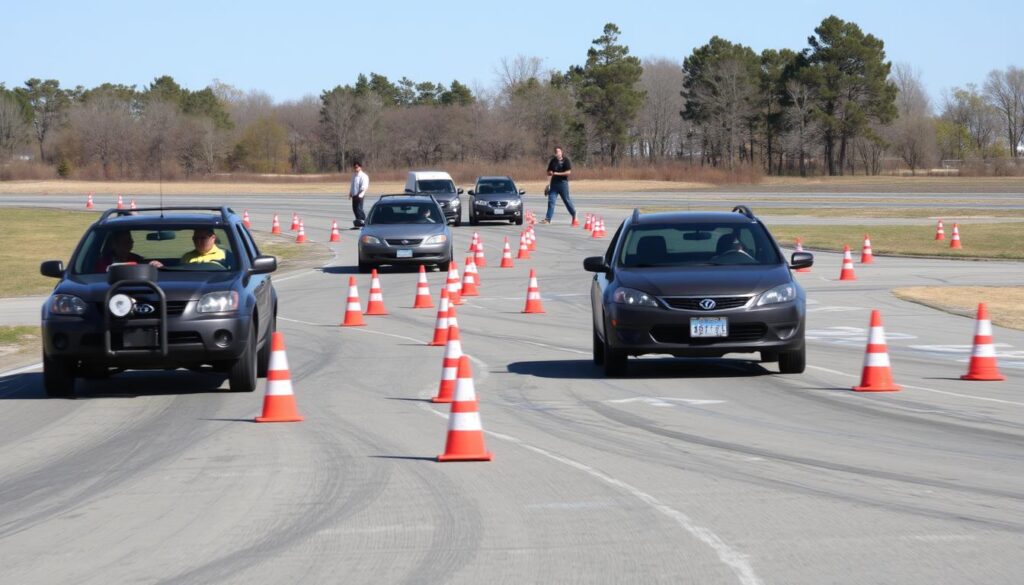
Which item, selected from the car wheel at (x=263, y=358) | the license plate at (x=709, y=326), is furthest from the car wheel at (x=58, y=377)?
the license plate at (x=709, y=326)

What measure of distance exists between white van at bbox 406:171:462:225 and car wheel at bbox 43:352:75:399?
109ft

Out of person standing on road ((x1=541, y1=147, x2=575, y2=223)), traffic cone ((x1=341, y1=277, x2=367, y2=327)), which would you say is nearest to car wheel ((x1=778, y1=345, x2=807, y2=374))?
traffic cone ((x1=341, y1=277, x2=367, y2=327))

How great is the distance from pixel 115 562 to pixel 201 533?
0.69 m

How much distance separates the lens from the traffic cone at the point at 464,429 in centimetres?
973

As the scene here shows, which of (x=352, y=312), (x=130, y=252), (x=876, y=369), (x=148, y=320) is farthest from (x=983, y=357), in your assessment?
(x=352, y=312)

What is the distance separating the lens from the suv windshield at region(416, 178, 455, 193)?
47406 millimetres

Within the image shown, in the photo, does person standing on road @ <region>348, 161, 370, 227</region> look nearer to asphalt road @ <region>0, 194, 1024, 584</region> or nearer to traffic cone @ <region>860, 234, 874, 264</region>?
traffic cone @ <region>860, 234, 874, 264</region>

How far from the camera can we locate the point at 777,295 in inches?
547

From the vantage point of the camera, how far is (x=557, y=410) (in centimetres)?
1223

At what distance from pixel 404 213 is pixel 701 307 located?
58.1 ft

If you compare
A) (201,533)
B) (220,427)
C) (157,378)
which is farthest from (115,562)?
(157,378)

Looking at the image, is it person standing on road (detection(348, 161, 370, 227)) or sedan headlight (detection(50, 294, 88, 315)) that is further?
person standing on road (detection(348, 161, 370, 227))

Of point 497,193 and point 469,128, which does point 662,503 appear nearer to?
point 497,193

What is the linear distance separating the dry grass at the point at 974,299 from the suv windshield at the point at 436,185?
948 inches
